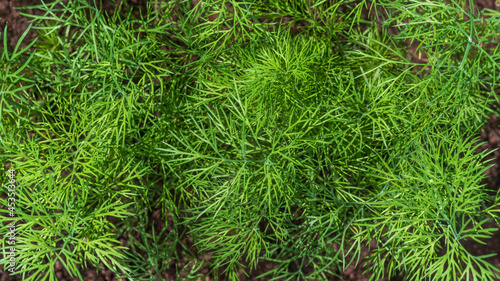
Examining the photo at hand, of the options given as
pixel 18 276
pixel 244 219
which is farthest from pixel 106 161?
pixel 18 276

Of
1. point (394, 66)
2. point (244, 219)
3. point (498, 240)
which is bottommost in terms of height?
point (498, 240)

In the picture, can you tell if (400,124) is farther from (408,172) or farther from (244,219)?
(244,219)

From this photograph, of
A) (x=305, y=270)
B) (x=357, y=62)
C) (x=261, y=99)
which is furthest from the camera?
(x=305, y=270)

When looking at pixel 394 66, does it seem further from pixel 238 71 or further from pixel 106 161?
pixel 106 161

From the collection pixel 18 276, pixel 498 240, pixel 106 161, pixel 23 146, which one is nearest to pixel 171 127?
pixel 106 161

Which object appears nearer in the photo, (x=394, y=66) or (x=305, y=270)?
(x=394, y=66)

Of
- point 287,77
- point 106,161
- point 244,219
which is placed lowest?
point 244,219

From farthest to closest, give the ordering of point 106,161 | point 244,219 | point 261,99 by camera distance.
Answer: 1. point 244,219
2. point 106,161
3. point 261,99

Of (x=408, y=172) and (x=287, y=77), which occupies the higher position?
(x=287, y=77)

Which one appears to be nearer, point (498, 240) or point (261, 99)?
point (261, 99)
